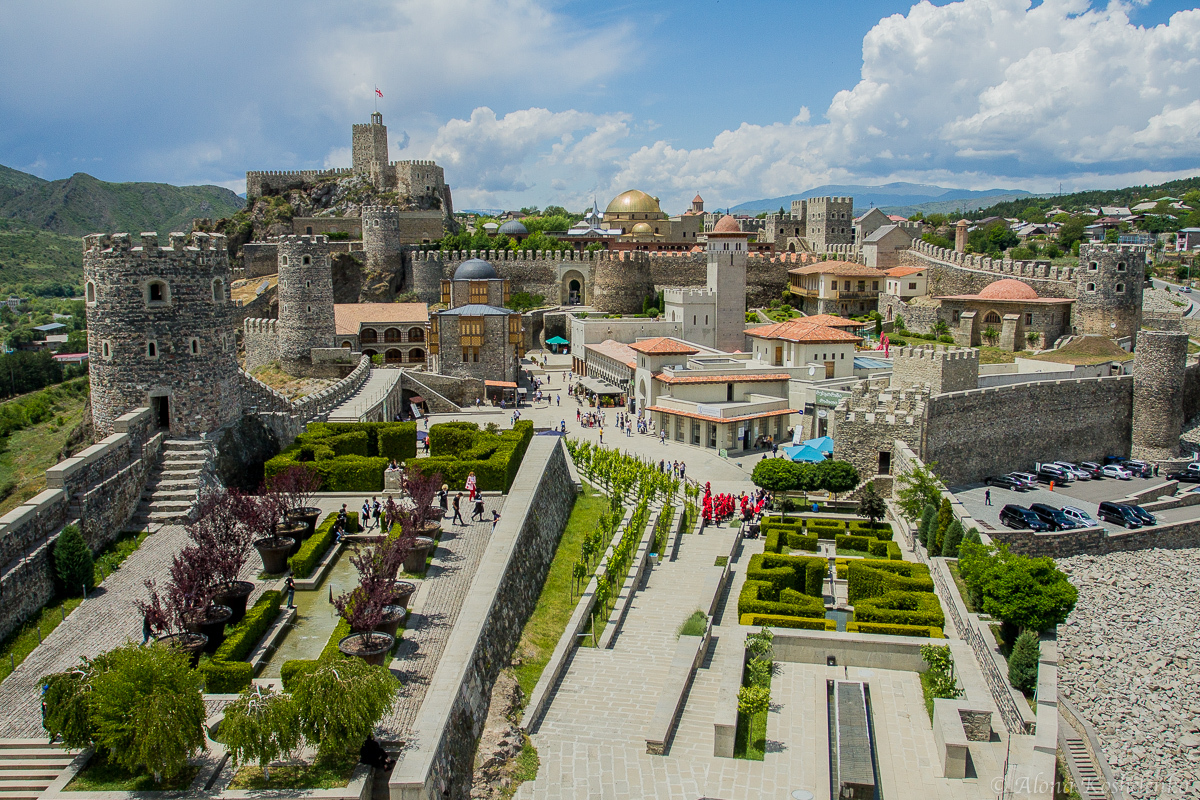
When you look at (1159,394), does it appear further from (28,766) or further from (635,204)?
(635,204)

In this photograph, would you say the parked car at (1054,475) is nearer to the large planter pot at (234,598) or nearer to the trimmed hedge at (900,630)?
the trimmed hedge at (900,630)

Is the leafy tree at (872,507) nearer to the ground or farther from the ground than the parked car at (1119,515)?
farther from the ground

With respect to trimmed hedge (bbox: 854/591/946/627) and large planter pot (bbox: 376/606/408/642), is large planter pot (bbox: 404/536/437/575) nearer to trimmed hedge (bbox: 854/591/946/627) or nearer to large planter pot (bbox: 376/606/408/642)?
large planter pot (bbox: 376/606/408/642)

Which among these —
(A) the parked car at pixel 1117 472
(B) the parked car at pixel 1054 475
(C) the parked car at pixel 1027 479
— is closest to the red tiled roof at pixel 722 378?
(C) the parked car at pixel 1027 479

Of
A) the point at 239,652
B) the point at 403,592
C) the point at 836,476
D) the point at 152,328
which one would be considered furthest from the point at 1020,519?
the point at 152,328

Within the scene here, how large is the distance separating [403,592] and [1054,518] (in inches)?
640

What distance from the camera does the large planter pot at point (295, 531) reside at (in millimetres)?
13797

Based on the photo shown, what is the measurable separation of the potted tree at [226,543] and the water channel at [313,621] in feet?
2.42

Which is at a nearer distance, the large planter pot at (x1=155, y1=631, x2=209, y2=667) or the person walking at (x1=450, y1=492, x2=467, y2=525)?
the large planter pot at (x1=155, y1=631, x2=209, y2=667)

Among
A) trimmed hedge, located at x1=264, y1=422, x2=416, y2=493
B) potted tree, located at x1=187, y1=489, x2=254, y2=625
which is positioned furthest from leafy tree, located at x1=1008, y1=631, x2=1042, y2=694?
trimmed hedge, located at x1=264, y1=422, x2=416, y2=493

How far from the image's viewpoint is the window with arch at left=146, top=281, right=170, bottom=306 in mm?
15336

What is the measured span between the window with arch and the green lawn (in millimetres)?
8186

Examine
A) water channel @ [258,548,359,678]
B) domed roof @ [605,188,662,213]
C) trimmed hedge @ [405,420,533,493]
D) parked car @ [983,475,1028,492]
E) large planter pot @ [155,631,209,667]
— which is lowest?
parked car @ [983,475,1028,492]

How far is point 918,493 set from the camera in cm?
1964
